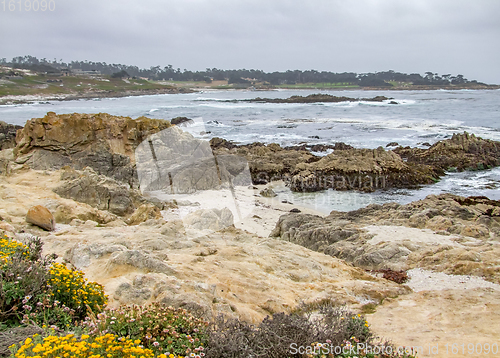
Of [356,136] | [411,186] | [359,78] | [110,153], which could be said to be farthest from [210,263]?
[359,78]

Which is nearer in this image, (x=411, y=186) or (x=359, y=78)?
(x=411, y=186)

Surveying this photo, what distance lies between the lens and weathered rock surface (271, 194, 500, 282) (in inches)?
258

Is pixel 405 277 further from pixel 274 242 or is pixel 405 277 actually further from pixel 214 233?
pixel 214 233

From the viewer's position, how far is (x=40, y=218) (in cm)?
657

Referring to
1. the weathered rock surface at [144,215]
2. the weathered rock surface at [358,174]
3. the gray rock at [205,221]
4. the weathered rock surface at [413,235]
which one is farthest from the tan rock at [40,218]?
the weathered rock surface at [358,174]

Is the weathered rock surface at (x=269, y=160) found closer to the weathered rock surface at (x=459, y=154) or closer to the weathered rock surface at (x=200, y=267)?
the weathered rock surface at (x=459, y=154)

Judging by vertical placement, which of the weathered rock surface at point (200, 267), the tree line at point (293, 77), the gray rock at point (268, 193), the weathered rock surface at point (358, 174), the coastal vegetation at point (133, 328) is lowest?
the gray rock at point (268, 193)

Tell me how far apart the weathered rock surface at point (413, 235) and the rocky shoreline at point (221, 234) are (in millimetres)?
31

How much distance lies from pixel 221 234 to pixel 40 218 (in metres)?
3.38

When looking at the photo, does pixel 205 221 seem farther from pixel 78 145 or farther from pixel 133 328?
pixel 78 145

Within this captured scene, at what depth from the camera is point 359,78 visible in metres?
147

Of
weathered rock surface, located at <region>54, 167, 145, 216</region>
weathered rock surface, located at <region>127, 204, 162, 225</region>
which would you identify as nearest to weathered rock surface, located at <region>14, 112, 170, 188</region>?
weathered rock surface, located at <region>54, 167, 145, 216</region>

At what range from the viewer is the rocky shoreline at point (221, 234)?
4242 millimetres

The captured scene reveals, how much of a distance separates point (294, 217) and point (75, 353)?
809cm
